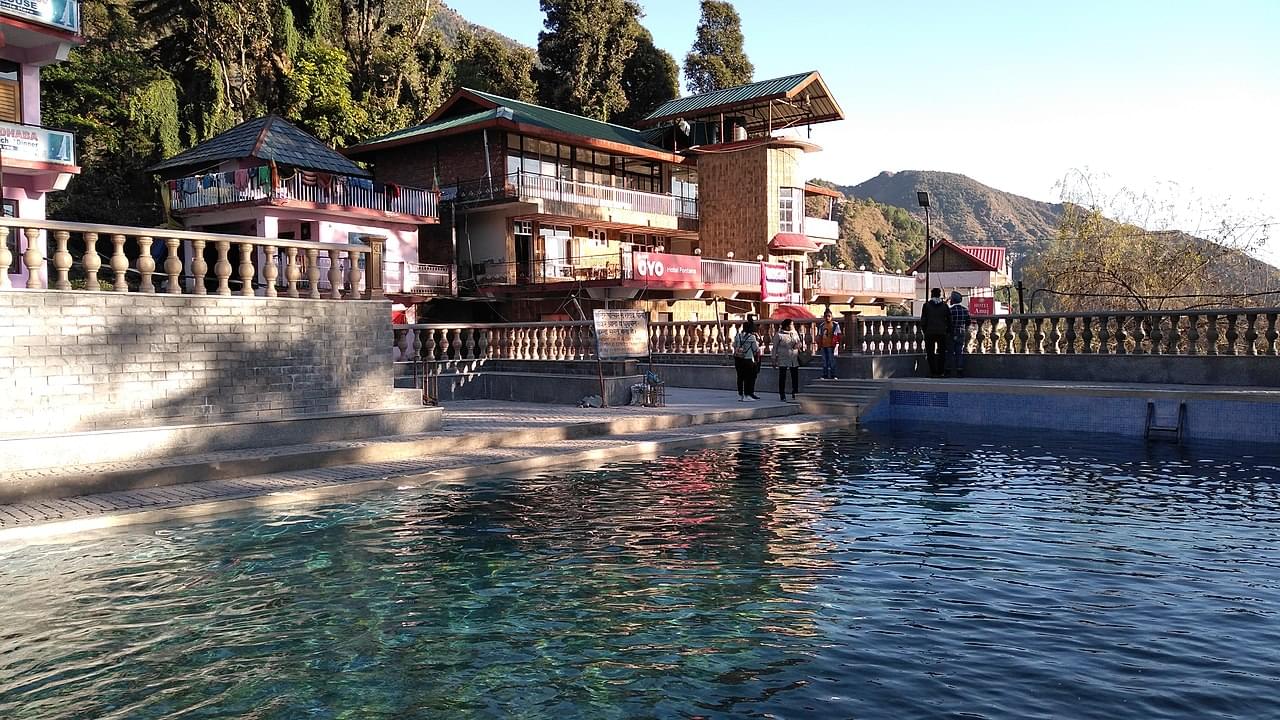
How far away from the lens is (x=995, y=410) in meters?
19.1

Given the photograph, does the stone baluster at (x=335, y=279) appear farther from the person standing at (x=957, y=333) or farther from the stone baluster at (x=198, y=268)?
the person standing at (x=957, y=333)

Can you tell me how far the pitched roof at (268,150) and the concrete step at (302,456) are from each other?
22.8 meters

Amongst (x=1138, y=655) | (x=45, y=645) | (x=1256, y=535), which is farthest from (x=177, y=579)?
(x=1256, y=535)

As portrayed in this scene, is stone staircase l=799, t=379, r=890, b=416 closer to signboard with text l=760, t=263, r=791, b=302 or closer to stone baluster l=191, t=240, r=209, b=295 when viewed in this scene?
stone baluster l=191, t=240, r=209, b=295

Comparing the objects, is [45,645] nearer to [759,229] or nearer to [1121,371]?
[1121,371]

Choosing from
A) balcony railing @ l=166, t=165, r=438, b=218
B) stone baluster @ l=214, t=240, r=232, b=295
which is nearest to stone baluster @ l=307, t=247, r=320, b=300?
stone baluster @ l=214, t=240, r=232, b=295

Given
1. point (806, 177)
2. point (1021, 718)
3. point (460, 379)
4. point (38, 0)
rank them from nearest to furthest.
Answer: point (1021, 718) → point (460, 379) → point (38, 0) → point (806, 177)

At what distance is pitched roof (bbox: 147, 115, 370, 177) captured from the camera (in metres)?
35.1

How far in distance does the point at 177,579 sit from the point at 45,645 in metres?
1.51

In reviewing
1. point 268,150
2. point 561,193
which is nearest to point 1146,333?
point 561,193

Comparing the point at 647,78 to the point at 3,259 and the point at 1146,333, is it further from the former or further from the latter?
the point at 3,259

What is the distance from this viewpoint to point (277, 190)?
34.2 m

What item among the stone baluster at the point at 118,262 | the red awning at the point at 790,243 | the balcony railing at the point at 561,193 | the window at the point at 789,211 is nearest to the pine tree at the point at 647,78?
the balcony railing at the point at 561,193

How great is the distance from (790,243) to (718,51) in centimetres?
2833
